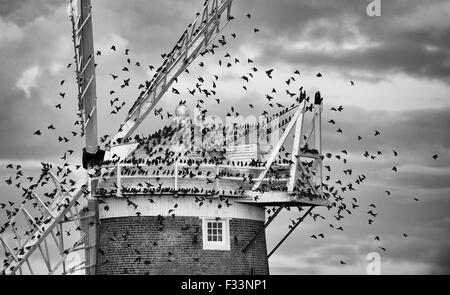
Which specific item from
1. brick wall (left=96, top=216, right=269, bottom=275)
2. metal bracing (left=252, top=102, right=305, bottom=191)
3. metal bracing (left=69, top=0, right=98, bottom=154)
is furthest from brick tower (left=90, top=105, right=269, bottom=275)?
metal bracing (left=69, top=0, right=98, bottom=154)

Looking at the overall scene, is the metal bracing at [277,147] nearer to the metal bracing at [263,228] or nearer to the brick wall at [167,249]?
the metal bracing at [263,228]

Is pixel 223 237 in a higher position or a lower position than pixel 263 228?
lower

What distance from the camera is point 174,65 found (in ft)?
196

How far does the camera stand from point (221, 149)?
59.1 metres

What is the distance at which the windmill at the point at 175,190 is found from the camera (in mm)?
57250

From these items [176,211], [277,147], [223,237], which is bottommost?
[223,237]

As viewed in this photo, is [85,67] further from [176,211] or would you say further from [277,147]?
[277,147]

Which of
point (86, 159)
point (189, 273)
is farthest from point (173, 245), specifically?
point (86, 159)

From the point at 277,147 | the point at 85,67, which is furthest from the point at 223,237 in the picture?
the point at 85,67

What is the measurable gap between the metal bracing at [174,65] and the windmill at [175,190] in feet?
0.13

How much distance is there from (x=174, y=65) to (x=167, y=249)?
7.74 meters

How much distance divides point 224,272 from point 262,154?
5239mm

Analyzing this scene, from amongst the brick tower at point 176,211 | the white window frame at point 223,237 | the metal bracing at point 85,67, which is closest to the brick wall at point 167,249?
the brick tower at point 176,211
